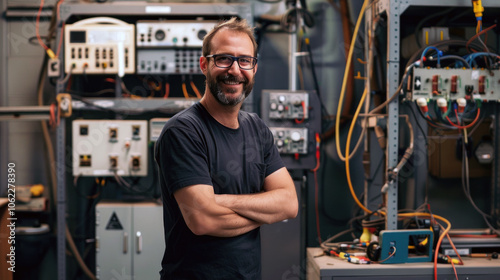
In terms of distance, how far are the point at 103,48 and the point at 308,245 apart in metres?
2.15

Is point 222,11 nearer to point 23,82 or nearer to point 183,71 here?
point 183,71

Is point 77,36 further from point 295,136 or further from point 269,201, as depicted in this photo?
point 269,201

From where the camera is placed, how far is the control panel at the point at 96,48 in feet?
9.57

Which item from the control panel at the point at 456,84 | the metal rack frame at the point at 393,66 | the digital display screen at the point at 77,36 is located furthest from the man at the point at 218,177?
the digital display screen at the point at 77,36

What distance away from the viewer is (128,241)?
2875mm

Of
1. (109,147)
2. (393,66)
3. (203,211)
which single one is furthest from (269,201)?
(109,147)

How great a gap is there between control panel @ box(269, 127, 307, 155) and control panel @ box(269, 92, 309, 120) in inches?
3.6

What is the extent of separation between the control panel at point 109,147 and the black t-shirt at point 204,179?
1545 mm

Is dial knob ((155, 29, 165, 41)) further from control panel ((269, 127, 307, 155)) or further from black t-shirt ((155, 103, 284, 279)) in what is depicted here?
black t-shirt ((155, 103, 284, 279))

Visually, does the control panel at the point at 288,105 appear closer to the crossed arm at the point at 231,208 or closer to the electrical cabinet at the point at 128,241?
the electrical cabinet at the point at 128,241

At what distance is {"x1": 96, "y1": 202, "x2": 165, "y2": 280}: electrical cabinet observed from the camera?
288 cm

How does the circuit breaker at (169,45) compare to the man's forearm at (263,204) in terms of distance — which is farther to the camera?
the circuit breaker at (169,45)

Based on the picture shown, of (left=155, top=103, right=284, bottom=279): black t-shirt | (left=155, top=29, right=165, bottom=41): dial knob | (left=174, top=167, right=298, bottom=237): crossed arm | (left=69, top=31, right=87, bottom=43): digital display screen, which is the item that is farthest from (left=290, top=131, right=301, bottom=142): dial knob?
(left=69, top=31, right=87, bottom=43): digital display screen

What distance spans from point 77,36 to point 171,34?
0.64 meters
